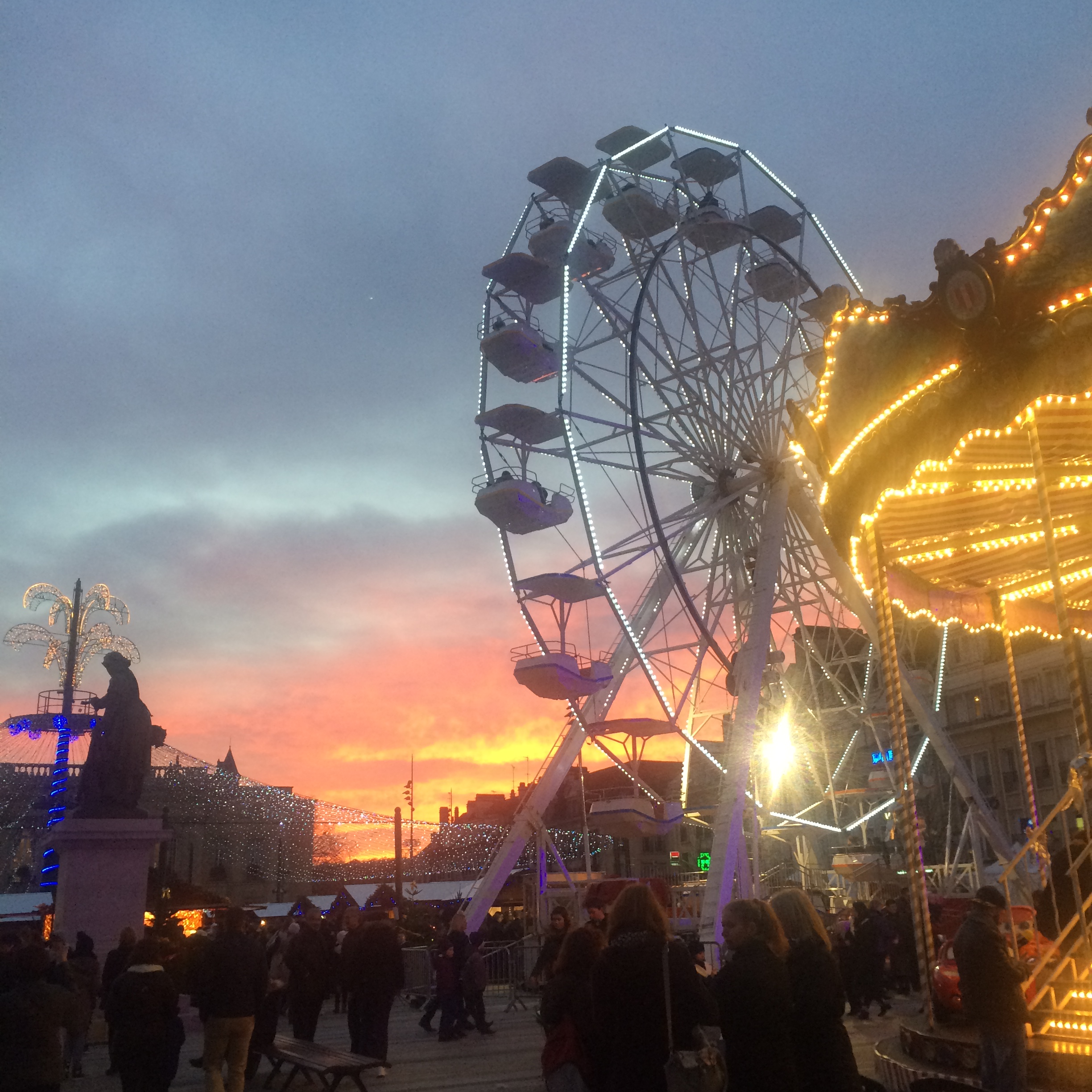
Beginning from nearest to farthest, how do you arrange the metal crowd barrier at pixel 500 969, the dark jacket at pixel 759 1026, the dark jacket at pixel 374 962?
the dark jacket at pixel 759 1026 < the dark jacket at pixel 374 962 < the metal crowd barrier at pixel 500 969

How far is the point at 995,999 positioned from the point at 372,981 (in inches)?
218

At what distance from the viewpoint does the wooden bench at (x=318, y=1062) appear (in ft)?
24.0

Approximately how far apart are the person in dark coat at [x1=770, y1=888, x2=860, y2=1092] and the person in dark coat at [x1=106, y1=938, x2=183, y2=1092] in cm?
393

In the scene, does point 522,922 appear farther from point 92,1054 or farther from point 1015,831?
point 1015,831

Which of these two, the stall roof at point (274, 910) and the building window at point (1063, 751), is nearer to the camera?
the stall roof at point (274, 910)

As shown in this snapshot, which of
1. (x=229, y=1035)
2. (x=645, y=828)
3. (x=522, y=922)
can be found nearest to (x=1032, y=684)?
(x=645, y=828)

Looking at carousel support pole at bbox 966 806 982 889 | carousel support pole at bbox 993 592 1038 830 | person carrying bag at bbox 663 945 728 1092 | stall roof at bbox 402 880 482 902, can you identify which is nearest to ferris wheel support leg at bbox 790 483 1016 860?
carousel support pole at bbox 966 806 982 889

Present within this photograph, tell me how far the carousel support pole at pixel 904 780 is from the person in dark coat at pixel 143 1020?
5.37 meters

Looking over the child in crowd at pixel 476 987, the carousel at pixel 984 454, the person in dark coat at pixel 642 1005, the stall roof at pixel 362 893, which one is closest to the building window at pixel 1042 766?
the stall roof at pixel 362 893

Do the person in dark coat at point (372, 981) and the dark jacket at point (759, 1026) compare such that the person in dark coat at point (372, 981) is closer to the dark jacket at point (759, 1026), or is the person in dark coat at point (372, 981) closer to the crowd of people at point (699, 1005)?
the crowd of people at point (699, 1005)

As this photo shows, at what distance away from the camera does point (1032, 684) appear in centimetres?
4284

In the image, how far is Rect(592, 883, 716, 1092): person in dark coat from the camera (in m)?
4.05

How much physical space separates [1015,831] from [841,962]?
36.3 m

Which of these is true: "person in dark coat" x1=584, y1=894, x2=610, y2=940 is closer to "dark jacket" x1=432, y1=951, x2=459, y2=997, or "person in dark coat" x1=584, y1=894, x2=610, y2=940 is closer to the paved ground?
the paved ground
